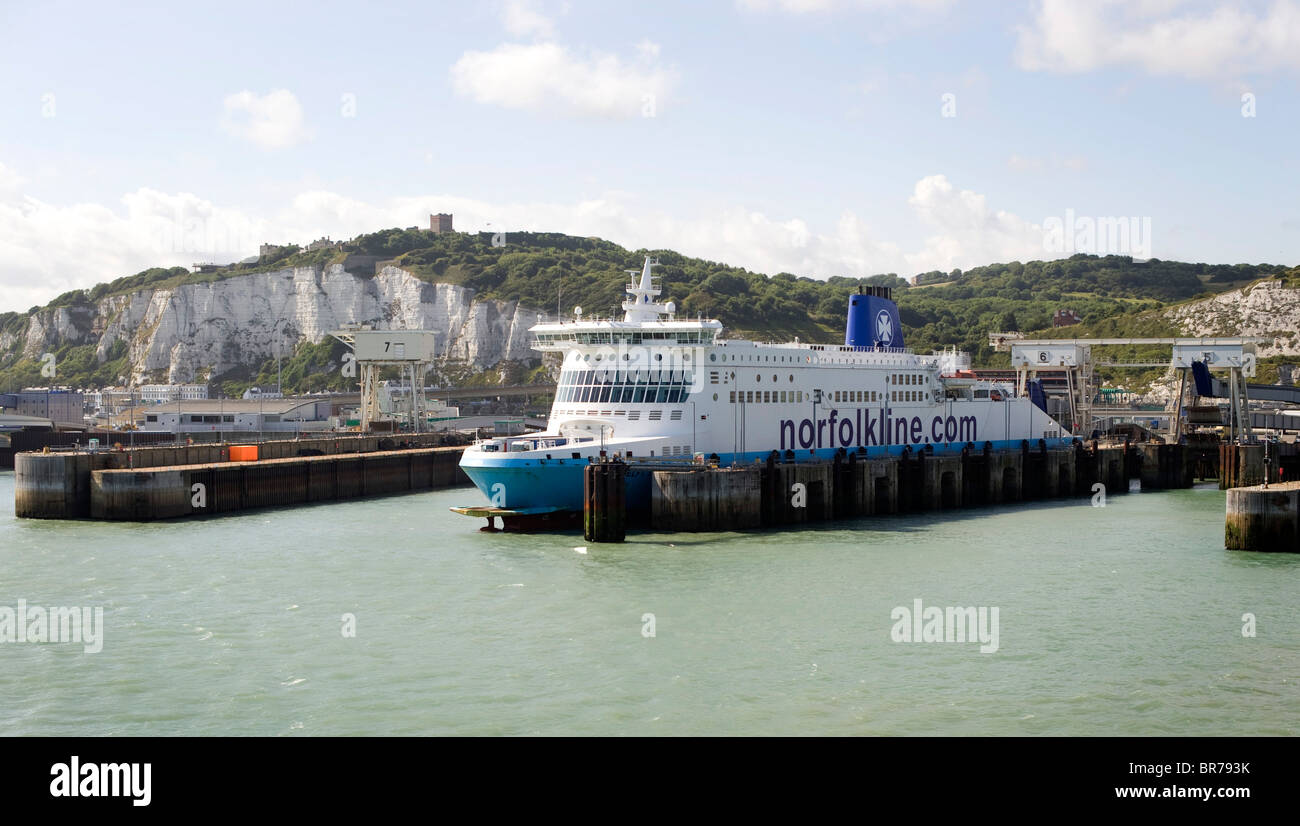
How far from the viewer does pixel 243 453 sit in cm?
5472

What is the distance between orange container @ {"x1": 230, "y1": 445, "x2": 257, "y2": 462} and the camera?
54531mm

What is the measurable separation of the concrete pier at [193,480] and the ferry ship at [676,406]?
13.2 meters

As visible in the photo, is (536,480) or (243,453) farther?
(243,453)

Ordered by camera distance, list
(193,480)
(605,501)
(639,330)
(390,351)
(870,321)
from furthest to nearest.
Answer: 1. (390,351)
2. (870,321)
3. (193,480)
4. (639,330)
5. (605,501)

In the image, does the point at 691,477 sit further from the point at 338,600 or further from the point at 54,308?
the point at 54,308

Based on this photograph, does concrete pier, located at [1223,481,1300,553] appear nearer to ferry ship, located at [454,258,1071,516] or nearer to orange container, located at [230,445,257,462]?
ferry ship, located at [454,258,1071,516]

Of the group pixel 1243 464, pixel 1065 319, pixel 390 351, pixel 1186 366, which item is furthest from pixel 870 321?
pixel 1065 319

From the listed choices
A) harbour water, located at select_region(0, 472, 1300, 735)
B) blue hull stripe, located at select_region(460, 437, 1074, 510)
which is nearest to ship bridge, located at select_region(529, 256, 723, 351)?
blue hull stripe, located at select_region(460, 437, 1074, 510)

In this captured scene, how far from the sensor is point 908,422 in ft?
168

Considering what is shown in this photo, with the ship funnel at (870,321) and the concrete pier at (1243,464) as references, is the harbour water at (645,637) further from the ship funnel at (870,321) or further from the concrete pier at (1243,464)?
the concrete pier at (1243,464)

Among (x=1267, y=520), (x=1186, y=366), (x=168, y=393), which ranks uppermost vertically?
(x=1186, y=366)

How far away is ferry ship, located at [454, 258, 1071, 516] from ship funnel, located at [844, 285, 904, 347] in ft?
5.13

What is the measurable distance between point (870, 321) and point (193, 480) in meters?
29.3

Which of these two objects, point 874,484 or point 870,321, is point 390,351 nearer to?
point 870,321
